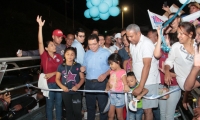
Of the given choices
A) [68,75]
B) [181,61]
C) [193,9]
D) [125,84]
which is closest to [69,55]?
[68,75]

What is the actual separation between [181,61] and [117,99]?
3.97 ft

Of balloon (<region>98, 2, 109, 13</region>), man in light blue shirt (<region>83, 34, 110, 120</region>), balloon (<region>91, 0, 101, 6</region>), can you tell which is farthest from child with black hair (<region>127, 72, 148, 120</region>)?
balloon (<region>91, 0, 101, 6</region>)

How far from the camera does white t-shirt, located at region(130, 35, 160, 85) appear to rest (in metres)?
3.03

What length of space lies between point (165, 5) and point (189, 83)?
107 inches

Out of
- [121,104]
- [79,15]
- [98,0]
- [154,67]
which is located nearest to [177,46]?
[154,67]

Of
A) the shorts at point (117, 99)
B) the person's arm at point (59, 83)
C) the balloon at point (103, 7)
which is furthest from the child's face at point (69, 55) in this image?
the balloon at point (103, 7)

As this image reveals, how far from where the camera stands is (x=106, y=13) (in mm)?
6512

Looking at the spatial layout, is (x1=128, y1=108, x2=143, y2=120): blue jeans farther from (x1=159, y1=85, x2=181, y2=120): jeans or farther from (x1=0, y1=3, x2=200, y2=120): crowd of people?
(x1=159, y1=85, x2=181, y2=120): jeans

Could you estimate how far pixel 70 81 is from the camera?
3650mm

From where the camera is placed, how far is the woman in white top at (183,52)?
8.90ft

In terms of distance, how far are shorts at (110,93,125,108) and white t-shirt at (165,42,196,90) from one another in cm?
95

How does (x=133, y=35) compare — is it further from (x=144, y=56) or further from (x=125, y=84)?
(x=125, y=84)

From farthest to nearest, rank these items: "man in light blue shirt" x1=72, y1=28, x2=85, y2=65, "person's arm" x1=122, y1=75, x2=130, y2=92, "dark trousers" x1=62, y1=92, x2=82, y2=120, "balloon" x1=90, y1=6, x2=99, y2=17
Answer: "balloon" x1=90, y1=6, x2=99, y2=17 < "man in light blue shirt" x1=72, y1=28, x2=85, y2=65 < "dark trousers" x1=62, y1=92, x2=82, y2=120 < "person's arm" x1=122, y1=75, x2=130, y2=92

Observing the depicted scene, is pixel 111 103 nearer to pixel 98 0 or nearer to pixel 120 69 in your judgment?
pixel 120 69
